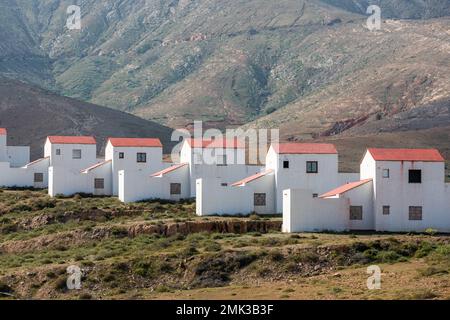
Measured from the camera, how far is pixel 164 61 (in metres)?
179

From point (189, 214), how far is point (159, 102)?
104 metres

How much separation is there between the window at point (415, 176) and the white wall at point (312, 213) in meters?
3.33

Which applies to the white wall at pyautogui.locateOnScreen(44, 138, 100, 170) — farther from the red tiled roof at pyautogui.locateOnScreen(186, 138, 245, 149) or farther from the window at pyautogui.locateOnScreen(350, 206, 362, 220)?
the window at pyautogui.locateOnScreen(350, 206, 362, 220)

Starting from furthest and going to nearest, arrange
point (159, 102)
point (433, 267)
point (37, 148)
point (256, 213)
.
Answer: point (159, 102)
point (37, 148)
point (256, 213)
point (433, 267)

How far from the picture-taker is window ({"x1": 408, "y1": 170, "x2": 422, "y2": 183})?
52.5m

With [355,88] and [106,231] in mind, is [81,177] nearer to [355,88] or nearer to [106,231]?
[106,231]

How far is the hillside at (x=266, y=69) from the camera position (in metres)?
137

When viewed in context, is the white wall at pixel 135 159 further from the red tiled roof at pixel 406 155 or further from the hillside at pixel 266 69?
the hillside at pixel 266 69

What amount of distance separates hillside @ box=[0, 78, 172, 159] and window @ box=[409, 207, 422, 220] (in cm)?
5161

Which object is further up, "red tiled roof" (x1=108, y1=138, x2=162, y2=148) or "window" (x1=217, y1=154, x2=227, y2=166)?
"red tiled roof" (x1=108, y1=138, x2=162, y2=148)

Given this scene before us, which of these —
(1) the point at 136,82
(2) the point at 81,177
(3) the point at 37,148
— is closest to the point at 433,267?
(2) the point at 81,177

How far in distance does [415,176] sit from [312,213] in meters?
5.46

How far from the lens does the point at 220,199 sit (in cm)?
5716

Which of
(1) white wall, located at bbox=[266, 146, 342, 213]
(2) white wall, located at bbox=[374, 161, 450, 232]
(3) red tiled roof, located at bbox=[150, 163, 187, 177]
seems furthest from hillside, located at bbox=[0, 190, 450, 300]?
(3) red tiled roof, located at bbox=[150, 163, 187, 177]
